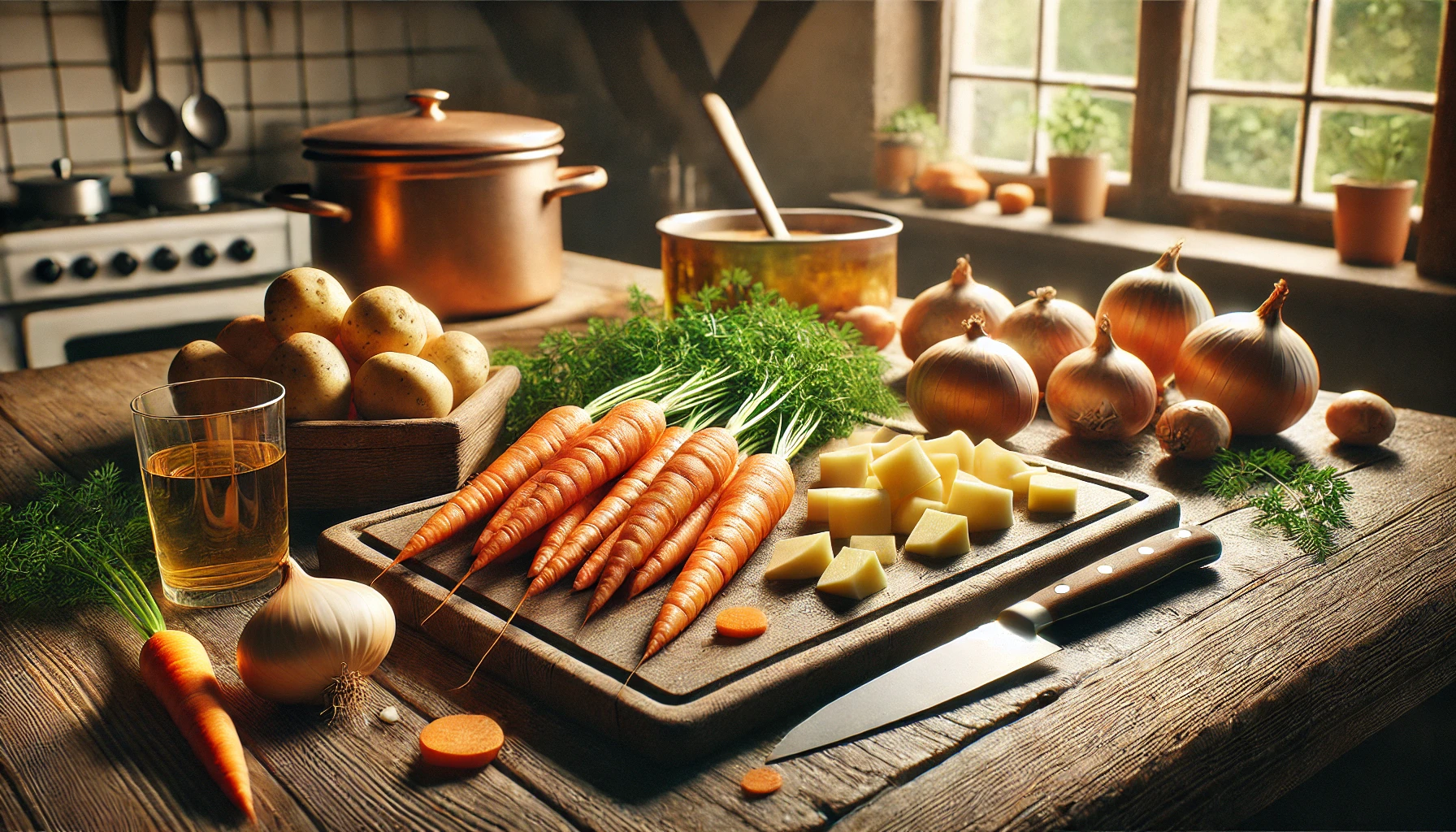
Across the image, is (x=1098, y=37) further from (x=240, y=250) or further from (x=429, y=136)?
(x=240, y=250)

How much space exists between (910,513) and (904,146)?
2087 millimetres

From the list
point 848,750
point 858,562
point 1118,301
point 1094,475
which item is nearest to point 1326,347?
point 1118,301

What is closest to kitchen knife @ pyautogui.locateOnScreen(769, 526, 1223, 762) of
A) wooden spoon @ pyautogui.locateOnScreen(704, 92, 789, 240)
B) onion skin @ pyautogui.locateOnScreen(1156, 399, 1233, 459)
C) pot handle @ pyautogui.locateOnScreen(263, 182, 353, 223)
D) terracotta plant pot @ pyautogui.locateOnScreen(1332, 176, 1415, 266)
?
onion skin @ pyautogui.locateOnScreen(1156, 399, 1233, 459)

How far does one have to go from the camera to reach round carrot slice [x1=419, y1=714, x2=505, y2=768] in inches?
25.4

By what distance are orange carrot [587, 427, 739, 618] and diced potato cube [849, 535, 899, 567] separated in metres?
0.14

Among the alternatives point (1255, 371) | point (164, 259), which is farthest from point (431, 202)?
point (164, 259)

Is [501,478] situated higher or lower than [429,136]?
lower

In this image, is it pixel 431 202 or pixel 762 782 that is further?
pixel 431 202

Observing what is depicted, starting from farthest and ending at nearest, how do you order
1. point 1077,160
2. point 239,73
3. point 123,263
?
point 239,73, point 123,263, point 1077,160

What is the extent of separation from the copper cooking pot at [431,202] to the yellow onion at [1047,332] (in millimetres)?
703

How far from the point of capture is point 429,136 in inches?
57.7

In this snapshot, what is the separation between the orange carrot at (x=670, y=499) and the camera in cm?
81

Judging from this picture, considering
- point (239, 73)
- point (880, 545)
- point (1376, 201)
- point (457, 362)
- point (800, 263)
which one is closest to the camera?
point (880, 545)

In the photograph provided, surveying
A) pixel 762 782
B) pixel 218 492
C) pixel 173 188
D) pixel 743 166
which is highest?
pixel 743 166
